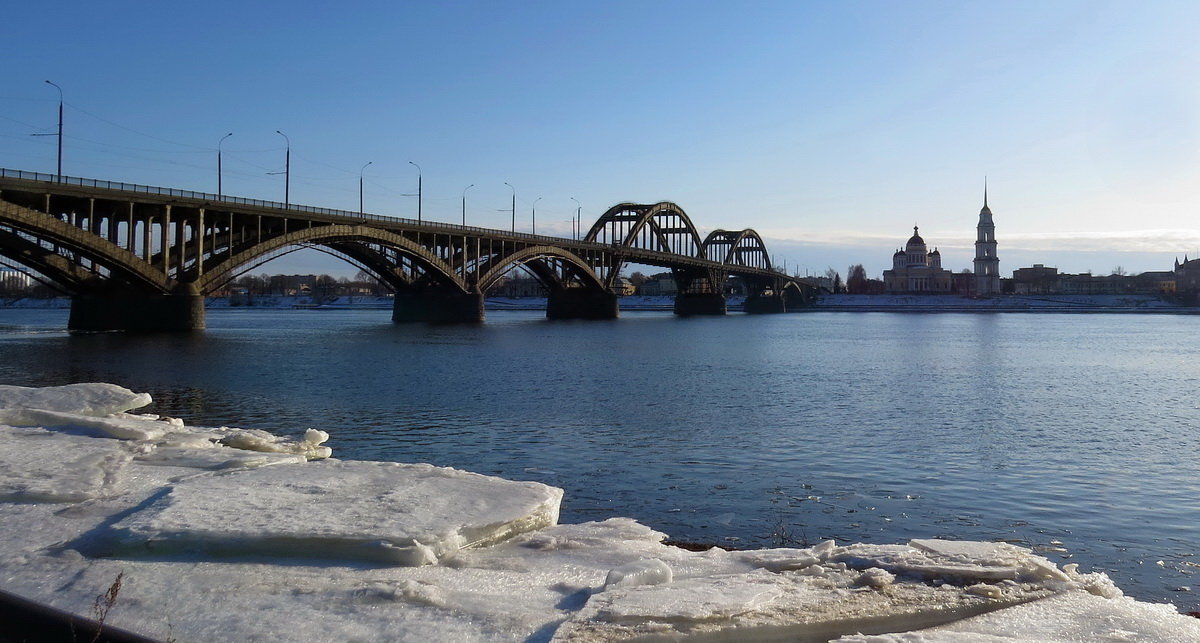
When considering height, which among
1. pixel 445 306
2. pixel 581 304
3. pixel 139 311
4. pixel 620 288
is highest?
pixel 620 288

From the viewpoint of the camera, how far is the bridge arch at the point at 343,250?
179 feet

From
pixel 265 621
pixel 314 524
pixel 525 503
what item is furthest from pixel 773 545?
pixel 265 621

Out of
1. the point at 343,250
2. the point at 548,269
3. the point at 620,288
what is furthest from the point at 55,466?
the point at 620,288

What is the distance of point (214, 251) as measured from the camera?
57.4m

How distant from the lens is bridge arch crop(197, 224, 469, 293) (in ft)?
179

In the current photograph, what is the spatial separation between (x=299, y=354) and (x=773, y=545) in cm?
3667

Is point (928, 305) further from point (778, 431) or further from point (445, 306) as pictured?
point (778, 431)

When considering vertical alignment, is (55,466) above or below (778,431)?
above

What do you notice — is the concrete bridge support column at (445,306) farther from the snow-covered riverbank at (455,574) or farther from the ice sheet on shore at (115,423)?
the snow-covered riverbank at (455,574)

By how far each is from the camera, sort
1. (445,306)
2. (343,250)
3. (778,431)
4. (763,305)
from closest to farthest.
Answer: (778,431) → (343,250) → (445,306) → (763,305)

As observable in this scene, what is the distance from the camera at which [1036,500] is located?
1170 cm

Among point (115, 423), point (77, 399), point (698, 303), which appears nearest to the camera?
point (115, 423)

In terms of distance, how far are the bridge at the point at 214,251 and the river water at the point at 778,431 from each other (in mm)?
7883

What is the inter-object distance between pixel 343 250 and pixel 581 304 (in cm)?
4297
